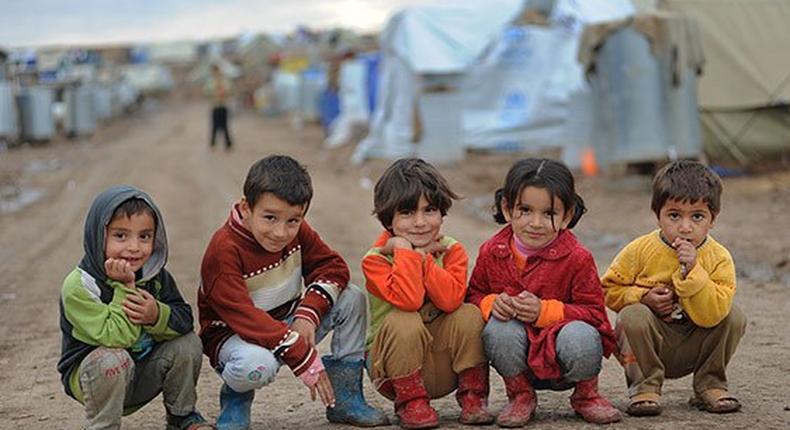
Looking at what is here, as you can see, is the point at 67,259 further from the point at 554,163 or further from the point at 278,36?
the point at 278,36

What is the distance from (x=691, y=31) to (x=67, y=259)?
22.7ft

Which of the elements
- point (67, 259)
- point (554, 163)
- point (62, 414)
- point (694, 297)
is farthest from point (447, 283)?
point (67, 259)

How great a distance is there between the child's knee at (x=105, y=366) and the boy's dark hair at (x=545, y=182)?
4.78 ft

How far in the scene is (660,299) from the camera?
409 cm

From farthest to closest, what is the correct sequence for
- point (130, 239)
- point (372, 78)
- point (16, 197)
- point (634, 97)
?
point (372, 78) < point (16, 197) < point (634, 97) < point (130, 239)

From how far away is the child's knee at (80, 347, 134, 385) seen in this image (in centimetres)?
376

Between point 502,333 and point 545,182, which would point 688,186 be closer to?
point 545,182

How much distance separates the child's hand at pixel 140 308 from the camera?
381cm

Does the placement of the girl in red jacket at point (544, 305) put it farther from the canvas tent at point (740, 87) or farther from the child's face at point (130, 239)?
the canvas tent at point (740, 87)

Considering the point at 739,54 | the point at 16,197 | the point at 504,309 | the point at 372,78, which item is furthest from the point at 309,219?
the point at 372,78

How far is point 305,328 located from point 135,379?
2.02ft

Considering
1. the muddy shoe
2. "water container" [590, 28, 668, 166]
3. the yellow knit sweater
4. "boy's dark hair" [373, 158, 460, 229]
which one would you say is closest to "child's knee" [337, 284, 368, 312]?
"boy's dark hair" [373, 158, 460, 229]

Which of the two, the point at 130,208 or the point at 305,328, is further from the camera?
the point at 305,328

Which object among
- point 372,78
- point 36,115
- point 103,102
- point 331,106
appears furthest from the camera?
point 103,102
